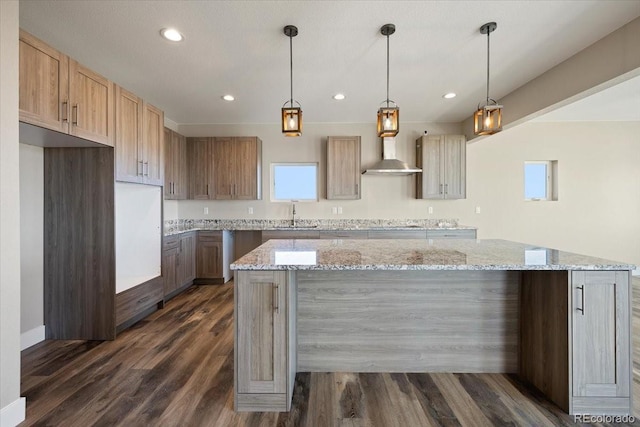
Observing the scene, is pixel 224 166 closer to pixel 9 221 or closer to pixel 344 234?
pixel 344 234

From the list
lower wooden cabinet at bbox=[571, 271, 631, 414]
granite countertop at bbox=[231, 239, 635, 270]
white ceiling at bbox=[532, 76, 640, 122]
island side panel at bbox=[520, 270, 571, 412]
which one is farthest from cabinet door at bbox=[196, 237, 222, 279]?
white ceiling at bbox=[532, 76, 640, 122]

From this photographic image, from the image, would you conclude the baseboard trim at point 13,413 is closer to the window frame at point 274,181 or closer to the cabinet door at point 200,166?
→ the cabinet door at point 200,166

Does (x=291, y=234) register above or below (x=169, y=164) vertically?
below

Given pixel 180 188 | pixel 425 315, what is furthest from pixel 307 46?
pixel 180 188

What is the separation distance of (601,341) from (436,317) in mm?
886

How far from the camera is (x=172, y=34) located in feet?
8.00

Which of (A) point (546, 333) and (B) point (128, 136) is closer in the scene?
(A) point (546, 333)

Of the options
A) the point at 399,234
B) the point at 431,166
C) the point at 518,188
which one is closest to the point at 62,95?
the point at 399,234

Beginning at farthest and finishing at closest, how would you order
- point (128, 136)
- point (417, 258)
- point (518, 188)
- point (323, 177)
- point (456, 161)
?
1. point (323, 177)
2. point (518, 188)
3. point (456, 161)
4. point (128, 136)
5. point (417, 258)

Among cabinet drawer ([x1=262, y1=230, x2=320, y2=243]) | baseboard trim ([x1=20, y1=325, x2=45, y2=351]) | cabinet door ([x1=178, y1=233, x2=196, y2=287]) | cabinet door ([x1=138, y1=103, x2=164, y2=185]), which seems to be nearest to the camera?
baseboard trim ([x1=20, y1=325, x2=45, y2=351])

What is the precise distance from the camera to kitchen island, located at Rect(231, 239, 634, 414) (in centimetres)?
168

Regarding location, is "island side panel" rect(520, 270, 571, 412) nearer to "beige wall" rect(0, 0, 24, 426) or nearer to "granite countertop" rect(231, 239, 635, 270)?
"granite countertop" rect(231, 239, 635, 270)

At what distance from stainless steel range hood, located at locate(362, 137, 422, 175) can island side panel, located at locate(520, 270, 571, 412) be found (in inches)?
104

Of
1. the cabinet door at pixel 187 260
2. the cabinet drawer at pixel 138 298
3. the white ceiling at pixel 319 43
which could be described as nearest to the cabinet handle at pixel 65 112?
the white ceiling at pixel 319 43
